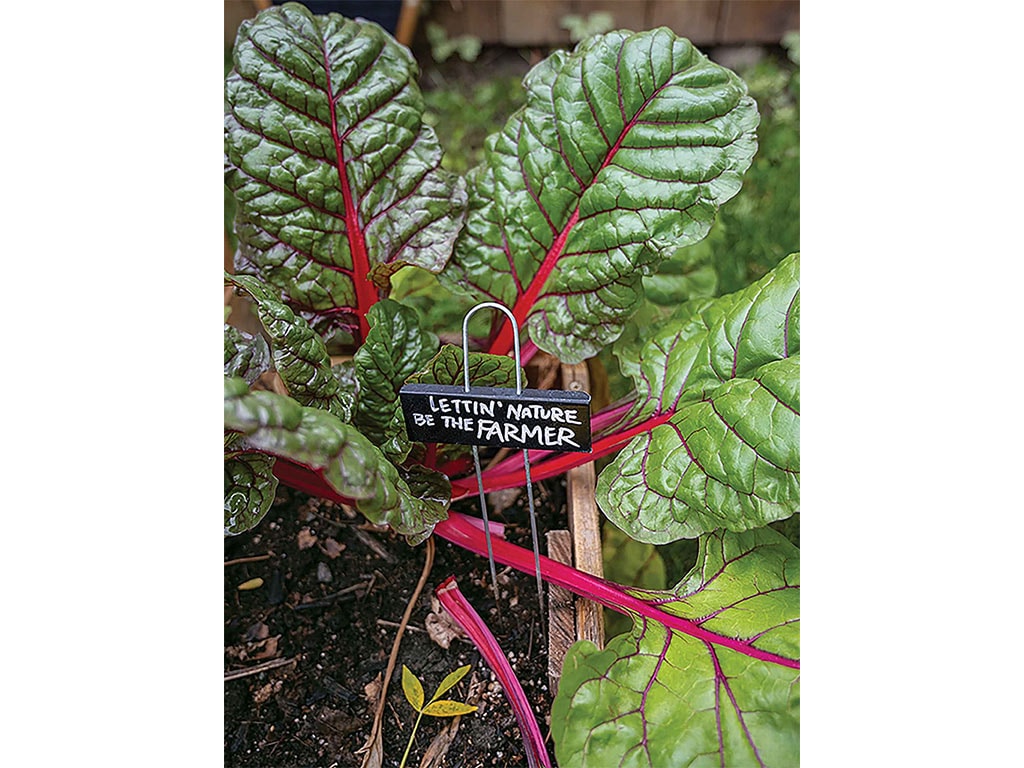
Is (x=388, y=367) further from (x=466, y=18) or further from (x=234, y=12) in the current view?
(x=466, y=18)

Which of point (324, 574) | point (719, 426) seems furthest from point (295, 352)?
point (719, 426)

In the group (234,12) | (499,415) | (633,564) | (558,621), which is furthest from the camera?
(234,12)

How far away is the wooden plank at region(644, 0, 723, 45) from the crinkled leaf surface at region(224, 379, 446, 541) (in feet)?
6.21

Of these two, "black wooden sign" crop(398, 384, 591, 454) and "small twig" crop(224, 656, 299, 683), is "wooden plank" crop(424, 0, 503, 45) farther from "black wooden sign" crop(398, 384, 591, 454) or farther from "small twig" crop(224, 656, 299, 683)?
"small twig" crop(224, 656, 299, 683)

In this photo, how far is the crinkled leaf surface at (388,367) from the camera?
1188mm

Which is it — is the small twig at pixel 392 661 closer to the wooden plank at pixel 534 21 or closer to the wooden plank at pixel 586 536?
the wooden plank at pixel 586 536

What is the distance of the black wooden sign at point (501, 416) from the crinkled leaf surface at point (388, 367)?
0.14 meters

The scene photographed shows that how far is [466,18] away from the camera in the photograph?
2.56 meters

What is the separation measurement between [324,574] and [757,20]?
1.99 metres

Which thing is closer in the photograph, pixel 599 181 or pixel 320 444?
pixel 320 444

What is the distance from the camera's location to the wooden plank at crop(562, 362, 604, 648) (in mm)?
1192

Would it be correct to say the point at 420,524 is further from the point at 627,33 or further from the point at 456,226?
the point at 627,33

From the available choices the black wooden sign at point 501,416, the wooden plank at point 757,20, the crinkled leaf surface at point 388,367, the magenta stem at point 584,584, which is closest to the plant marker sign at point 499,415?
the black wooden sign at point 501,416

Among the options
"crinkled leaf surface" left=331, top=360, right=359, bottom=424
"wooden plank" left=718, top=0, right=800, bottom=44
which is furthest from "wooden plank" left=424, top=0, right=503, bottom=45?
"crinkled leaf surface" left=331, top=360, right=359, bottom=424
